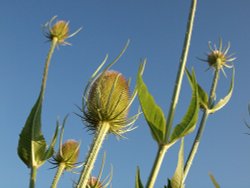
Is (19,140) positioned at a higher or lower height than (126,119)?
lower

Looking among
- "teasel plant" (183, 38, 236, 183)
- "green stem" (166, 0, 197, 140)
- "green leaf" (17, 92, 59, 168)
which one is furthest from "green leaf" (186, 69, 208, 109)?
"green leaf" (17, 92, 59, 168)

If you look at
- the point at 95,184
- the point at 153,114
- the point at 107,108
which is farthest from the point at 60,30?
the point at 153,114

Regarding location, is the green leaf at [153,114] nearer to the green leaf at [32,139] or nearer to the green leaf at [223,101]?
the green leaf at [32,139]

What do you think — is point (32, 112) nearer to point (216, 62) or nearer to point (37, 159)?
point (37, 159)

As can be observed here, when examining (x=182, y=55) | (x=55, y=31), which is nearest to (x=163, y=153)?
(x=182, y=55)

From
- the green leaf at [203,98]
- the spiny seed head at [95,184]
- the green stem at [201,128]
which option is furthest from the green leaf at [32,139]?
the green leaf at [203,98]

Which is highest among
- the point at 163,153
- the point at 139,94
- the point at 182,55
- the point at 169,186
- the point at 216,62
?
the point at 216,62

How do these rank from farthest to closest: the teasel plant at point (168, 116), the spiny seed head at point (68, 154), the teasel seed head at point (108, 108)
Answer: the spiny seed head at point (68, 154)
the teasel seed head at point (108, 108)
the teasel plant at point (168, 116)
